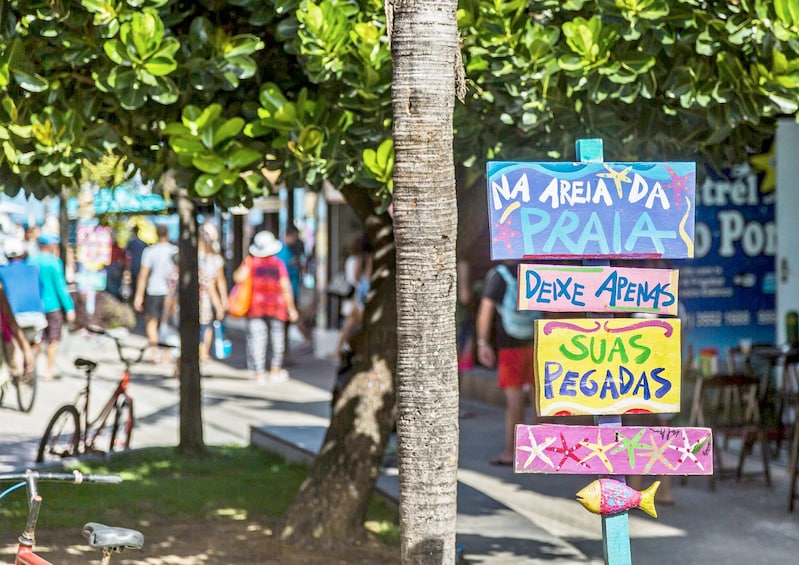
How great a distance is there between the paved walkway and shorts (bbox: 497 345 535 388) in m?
0.75

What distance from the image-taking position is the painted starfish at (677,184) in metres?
4.79

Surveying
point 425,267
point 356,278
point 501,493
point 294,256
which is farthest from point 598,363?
point 294,256

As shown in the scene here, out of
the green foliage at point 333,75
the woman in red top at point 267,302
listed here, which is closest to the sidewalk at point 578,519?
the green foliage at point 333,75

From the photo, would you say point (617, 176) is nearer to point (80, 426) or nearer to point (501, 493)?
point (501, 493)

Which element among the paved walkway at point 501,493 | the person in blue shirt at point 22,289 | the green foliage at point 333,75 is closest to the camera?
the green foliage at point 333,75

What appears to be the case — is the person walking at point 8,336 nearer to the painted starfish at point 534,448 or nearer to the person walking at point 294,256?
the person walking at point 294,256

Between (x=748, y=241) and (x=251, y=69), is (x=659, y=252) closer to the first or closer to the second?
(x=251, y=69)

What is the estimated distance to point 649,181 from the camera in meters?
4.77

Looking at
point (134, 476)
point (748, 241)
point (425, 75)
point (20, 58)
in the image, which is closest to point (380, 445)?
point (134, 476)

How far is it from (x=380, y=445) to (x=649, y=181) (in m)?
3.06

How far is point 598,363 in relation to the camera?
462 cm

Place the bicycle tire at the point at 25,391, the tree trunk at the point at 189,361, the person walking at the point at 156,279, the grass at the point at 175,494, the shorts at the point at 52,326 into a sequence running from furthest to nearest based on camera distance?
1. the person walking at the point at 156,279
2. the shorts at the point at 52,326
3. the bicycle tire at the point at 25,391
4. the tree trunk at the point at 189,361
5. the grass at the point at 175,494

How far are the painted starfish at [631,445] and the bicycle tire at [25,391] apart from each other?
343 inches

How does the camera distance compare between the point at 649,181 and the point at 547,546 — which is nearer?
the point at 649,181
